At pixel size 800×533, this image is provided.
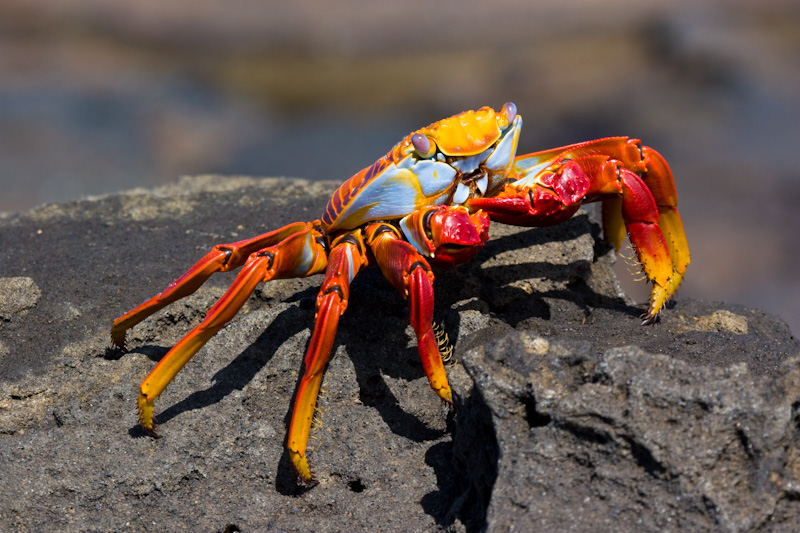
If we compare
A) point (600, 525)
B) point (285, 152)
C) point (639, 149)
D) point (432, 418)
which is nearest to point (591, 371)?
point (600, 525)

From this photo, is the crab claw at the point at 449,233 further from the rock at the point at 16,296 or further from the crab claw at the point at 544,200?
the rock at the point at 16,296

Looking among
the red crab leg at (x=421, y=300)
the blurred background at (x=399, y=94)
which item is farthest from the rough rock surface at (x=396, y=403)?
the blurred background at (x=399, y=94)

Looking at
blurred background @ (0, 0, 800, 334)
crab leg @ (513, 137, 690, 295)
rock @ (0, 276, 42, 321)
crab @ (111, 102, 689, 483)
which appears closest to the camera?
crab @ (111, 102, 689, 483)

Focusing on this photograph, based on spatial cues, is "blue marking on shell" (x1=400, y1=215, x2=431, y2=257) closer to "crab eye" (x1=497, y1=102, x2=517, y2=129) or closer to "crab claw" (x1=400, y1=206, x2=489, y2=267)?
"crab claw" (x1=400, y1=206, x2=489, y2=267)

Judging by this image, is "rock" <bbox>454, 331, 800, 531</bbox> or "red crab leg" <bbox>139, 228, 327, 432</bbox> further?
"red crab leg" <bbox>139, 228, 327, 432</bbox>

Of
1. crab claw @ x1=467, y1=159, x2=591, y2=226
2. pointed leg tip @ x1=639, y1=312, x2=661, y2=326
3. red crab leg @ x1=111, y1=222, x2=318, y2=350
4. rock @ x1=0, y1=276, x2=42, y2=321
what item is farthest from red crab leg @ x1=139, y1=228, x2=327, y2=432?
pointed leg tip @ x1=639, y1=312, x2=661, y2=326

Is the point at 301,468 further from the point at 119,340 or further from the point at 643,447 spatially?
Answer: the point at 643,447

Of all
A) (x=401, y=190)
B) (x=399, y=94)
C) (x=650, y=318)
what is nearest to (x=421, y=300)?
(x=401, y=190)
